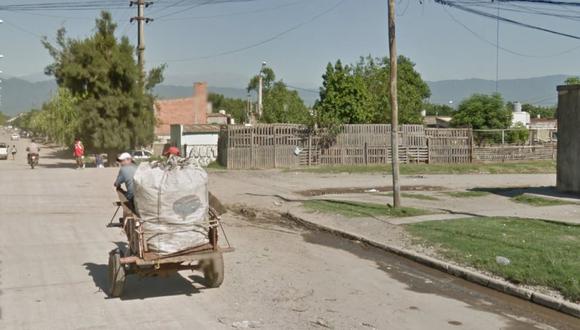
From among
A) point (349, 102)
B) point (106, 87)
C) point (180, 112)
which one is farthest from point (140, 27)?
point (180, 112)

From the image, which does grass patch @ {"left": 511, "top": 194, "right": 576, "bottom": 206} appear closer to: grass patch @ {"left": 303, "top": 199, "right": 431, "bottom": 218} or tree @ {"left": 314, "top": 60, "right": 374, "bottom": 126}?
grass patch @ {"left": 303, "top": 199, "right": 431, "bottom": 218}

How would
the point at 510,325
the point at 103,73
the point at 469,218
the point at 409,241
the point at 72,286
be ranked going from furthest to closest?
the point at 103,73
the point at 469,218
the point at 409,241
the point at 72,286
the point at 510,325

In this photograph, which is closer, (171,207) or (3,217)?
(171,207)

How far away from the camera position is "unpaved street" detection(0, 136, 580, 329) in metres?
6.96

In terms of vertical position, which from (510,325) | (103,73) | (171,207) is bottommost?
(510,325)

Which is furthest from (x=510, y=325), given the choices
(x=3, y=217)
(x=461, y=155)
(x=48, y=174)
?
(x=461, y=155)

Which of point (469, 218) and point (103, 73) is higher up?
point (103, 73)

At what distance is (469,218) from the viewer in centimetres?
1428

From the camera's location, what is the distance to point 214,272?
812 cm

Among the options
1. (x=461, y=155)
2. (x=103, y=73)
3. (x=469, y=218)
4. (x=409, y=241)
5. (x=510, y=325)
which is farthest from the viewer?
(x=461, y=155)

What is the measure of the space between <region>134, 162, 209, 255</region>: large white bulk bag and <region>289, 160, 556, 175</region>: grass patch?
22346mm

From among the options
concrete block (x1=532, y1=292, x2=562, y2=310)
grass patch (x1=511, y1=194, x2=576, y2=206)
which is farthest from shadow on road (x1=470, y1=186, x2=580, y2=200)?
concrete block (x1=532, y1=292, x2=562, y2=310)

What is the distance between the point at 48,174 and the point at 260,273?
19.5m

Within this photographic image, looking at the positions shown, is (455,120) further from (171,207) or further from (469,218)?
(171,207)
